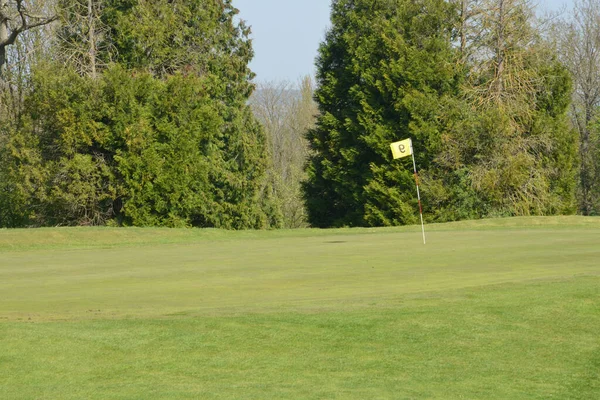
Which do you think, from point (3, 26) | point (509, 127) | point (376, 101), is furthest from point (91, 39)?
point (509, 127)

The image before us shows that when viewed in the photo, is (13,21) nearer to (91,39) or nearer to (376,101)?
(91,39)

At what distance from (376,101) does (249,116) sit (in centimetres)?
950

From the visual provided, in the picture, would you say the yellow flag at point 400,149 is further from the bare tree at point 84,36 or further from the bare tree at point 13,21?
the bare tree at point 84,36


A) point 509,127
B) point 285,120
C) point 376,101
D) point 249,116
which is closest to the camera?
point 509,127

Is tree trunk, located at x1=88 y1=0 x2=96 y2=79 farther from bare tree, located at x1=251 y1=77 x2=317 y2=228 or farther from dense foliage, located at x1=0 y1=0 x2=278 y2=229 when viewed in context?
bare tree, located at x1=251 y1=77 x2=317 y2=228

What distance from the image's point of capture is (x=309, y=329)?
916 centimetres

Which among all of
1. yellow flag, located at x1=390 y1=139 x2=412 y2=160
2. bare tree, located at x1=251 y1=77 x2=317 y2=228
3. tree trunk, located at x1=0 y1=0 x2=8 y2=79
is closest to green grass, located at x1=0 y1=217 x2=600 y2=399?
yellow flag, located at x1=390 y1=139 x2=412 y2=160

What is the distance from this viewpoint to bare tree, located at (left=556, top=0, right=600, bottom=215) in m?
56.8

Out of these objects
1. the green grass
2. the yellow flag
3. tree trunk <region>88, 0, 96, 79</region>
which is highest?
tree trunk <region>88, 0, 96, 79</region>

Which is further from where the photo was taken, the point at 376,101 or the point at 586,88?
the point at 586,88

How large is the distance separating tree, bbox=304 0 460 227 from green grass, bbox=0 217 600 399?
2585 cm

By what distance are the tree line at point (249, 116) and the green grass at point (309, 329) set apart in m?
22.2

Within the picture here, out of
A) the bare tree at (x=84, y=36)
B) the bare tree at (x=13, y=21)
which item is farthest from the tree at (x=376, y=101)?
the bare tree at (x=13, y=21)

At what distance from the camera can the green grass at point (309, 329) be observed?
7.25 meters
